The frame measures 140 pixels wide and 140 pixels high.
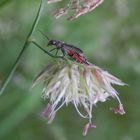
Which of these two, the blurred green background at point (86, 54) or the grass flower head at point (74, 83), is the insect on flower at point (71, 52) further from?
the blurred green background at point (86, 54)

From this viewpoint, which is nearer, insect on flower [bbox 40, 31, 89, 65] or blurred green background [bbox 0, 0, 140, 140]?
insect on flower [bbox 40, 31, 89, 65]

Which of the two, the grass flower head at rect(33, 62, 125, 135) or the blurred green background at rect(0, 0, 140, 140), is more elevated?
the grass flower head at rect(33, 62, 125, 135)

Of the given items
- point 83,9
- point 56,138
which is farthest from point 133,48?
point 83,9

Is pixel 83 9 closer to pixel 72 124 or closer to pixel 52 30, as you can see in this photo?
pixel 52 30

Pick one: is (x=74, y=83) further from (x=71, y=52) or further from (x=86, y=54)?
(x=86, y=54)

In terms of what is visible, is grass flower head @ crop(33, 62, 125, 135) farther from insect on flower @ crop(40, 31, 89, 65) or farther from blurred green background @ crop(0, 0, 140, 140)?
blurred green background @ crop(0, 0, 140, 140)

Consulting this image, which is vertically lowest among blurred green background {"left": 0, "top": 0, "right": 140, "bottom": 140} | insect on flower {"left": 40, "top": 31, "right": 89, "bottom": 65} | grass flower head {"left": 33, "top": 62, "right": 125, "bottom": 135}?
blurred green background {"left": 0, "top": 0, "right": 140, "bottom": 140}

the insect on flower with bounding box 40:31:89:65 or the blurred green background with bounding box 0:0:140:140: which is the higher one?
the insect on flower with bounding box 40:31:89:65

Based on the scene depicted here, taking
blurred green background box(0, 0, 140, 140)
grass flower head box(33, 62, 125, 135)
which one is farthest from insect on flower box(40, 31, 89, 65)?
blurred green background box(0, 0, 140, 140)

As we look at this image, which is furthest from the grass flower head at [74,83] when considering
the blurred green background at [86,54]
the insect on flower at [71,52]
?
the blurred green background at [86,54]
